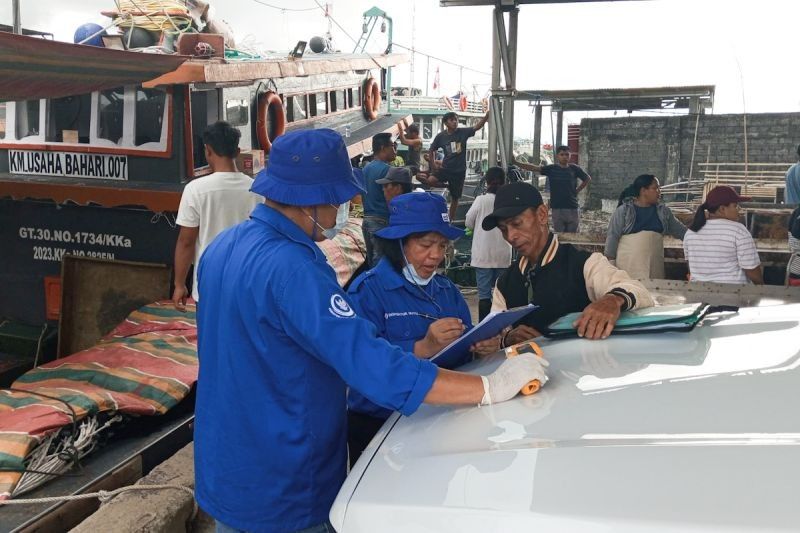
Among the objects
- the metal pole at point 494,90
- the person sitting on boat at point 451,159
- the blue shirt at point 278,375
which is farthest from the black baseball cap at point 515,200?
the person sitting on boat at point 451,159

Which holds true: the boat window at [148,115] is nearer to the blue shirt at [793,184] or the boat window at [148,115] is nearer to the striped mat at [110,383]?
the striped mat at [110,383]

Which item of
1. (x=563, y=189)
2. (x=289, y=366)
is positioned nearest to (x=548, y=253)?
(x=289, y=366)

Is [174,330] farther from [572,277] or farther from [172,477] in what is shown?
[572,277]

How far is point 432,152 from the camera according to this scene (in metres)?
10.0

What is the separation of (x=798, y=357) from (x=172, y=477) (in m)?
2.67

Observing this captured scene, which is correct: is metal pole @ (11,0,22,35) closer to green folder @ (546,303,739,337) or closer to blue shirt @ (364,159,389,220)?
blue shirt @ (364,159,389,220)

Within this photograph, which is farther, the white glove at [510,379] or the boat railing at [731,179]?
the boat railing at [731,179]

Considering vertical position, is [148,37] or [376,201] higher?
[148,37]

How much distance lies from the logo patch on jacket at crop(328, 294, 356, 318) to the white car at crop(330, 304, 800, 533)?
325 millimetres

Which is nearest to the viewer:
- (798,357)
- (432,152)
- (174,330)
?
(798,357)

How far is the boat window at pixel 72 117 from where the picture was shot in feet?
20.4

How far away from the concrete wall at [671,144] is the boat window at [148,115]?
1325 centimetres

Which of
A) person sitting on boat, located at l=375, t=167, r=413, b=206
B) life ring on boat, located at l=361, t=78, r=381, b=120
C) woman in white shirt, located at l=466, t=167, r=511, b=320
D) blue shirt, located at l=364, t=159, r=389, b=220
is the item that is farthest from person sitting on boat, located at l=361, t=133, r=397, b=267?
life ring on boat, located at l=361, t=78, r=381, b=120

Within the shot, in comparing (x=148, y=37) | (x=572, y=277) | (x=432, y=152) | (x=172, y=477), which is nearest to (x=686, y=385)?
(x=572, y=277)
